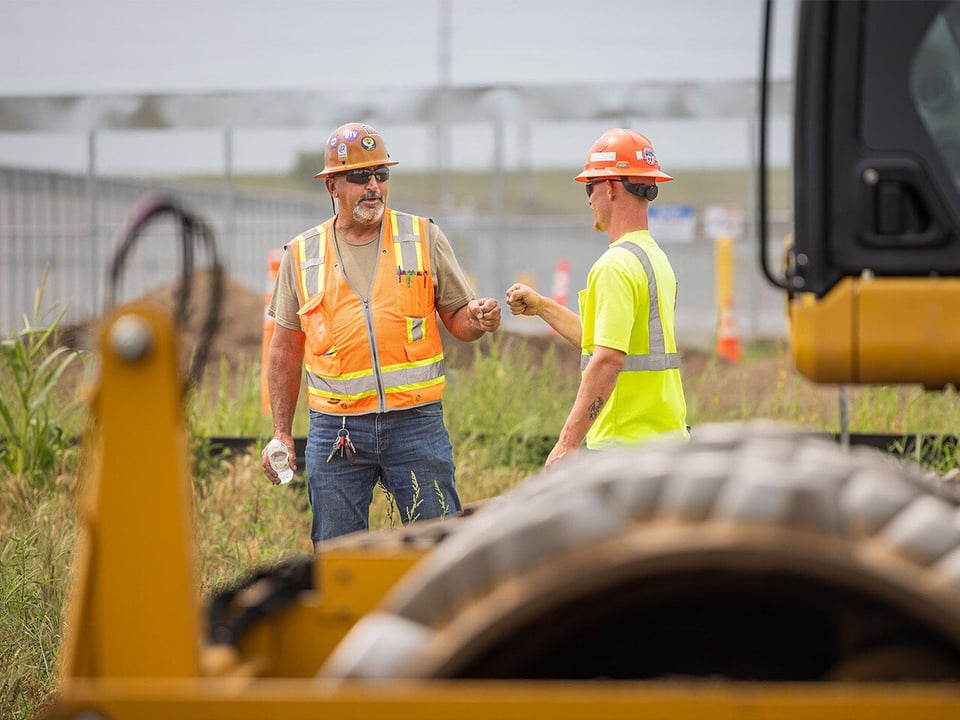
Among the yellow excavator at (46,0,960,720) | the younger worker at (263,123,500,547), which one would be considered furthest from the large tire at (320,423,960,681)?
the younger worker at (263,123,500,547)

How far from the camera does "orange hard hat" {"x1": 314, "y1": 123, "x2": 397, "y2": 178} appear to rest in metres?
6.33

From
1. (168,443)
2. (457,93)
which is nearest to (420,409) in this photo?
(168,443)

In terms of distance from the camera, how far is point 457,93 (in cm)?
→ 2162

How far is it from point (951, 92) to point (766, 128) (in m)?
0.37

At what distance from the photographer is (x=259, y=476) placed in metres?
8.07

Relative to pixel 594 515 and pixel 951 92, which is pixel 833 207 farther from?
pixel 594 515

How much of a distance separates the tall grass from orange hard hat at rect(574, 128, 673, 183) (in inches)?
77.7

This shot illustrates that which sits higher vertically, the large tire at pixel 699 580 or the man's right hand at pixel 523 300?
the man's right hand at pixel 523 300

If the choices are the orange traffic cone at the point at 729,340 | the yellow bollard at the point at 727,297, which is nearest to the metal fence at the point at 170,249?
the yellow bollard at the point at 727,297

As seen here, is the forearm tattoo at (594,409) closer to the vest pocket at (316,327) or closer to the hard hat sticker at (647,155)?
the hard hat sticker at (647,155)

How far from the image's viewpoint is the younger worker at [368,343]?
620cm

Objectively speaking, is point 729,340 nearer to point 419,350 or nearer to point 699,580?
point 419,350

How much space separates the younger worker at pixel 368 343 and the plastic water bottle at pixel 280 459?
84mm

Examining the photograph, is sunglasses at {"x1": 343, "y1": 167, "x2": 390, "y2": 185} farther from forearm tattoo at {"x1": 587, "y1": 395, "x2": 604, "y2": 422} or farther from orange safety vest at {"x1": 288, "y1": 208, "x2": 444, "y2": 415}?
forearm tattoo at {"x1": 587, "y1": 395, "x2": 604, "y2": 422}
